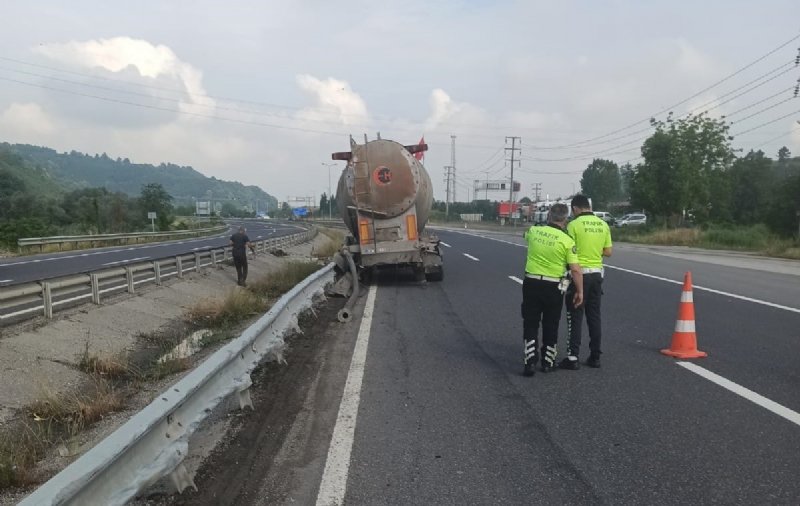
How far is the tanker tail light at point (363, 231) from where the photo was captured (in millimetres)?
15531

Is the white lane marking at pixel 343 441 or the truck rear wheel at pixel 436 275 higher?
the white lane marking at pixel 343 441

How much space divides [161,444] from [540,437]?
271 centimetres

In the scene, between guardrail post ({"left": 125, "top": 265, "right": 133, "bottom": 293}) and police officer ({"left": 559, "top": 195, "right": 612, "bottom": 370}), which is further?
guardrail post ({"left": 125, "top": 265, "right": 133, "bottom": 293})

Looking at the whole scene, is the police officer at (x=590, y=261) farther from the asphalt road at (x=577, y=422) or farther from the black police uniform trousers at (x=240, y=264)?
the black police uniform trousers at (x=240, y=264)

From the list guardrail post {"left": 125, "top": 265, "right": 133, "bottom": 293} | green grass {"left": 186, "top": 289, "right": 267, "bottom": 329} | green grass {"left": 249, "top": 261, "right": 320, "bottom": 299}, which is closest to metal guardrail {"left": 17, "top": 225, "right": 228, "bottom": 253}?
green grass {"left": 249, "top": 261, "right": 320, "bottom": 299}

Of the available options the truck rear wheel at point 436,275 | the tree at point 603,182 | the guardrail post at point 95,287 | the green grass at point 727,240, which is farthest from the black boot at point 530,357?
the tree at point 603,182

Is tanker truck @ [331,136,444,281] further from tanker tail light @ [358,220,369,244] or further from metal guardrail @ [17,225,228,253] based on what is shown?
metal guardrail @ [17,225,228,253]

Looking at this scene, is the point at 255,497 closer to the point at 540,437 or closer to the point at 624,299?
the point at 540,437

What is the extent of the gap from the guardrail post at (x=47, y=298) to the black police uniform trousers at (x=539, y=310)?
696 cm

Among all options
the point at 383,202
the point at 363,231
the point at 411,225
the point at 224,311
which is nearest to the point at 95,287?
the point at 224,311

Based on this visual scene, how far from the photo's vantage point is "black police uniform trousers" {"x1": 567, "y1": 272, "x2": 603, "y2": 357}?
7281mm

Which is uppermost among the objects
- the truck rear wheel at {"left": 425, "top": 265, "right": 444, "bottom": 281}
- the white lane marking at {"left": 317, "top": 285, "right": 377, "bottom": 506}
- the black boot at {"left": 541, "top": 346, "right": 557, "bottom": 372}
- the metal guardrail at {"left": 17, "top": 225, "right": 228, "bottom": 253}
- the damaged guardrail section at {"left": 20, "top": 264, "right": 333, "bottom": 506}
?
the damaged guardrail section at {"left": 20, "top": 264, "right": 333, "bottom": 506}

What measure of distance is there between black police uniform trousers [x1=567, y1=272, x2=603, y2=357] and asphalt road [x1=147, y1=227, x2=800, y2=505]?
1.03ft

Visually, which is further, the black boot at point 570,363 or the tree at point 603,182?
the tree at point 603,182
